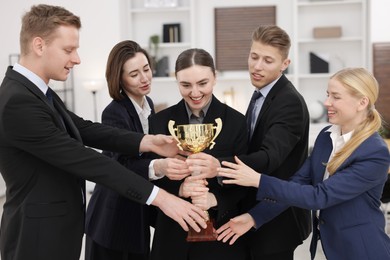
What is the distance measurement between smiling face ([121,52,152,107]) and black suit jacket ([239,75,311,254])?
0.67m

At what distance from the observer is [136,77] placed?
8.36 ft

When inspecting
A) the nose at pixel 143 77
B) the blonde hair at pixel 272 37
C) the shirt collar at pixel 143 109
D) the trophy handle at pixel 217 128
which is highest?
the blonde hair at pixel 272 37

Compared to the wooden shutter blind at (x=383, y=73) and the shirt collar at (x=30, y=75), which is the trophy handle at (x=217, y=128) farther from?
the wooden shutter blind at (x=383, y=73)

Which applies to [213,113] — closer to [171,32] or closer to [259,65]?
[259,65]

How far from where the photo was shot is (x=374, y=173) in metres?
1.85

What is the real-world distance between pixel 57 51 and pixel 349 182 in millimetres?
1134

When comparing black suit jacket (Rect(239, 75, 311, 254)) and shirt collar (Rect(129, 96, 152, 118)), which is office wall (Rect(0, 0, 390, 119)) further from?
black suit jacket (Rect(239, 75, 311, 254))

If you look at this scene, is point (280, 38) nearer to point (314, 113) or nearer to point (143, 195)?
point (143, 195)

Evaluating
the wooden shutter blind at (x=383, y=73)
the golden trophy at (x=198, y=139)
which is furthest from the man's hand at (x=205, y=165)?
the wooden shutter blind at (x=383, y=73)

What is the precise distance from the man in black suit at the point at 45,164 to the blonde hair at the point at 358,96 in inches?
22.0

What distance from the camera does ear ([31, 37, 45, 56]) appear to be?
1.85m

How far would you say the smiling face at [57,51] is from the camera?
186 centimetres

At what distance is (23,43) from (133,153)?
67 centimetres

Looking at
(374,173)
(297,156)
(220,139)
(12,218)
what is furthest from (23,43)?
(374,173)
